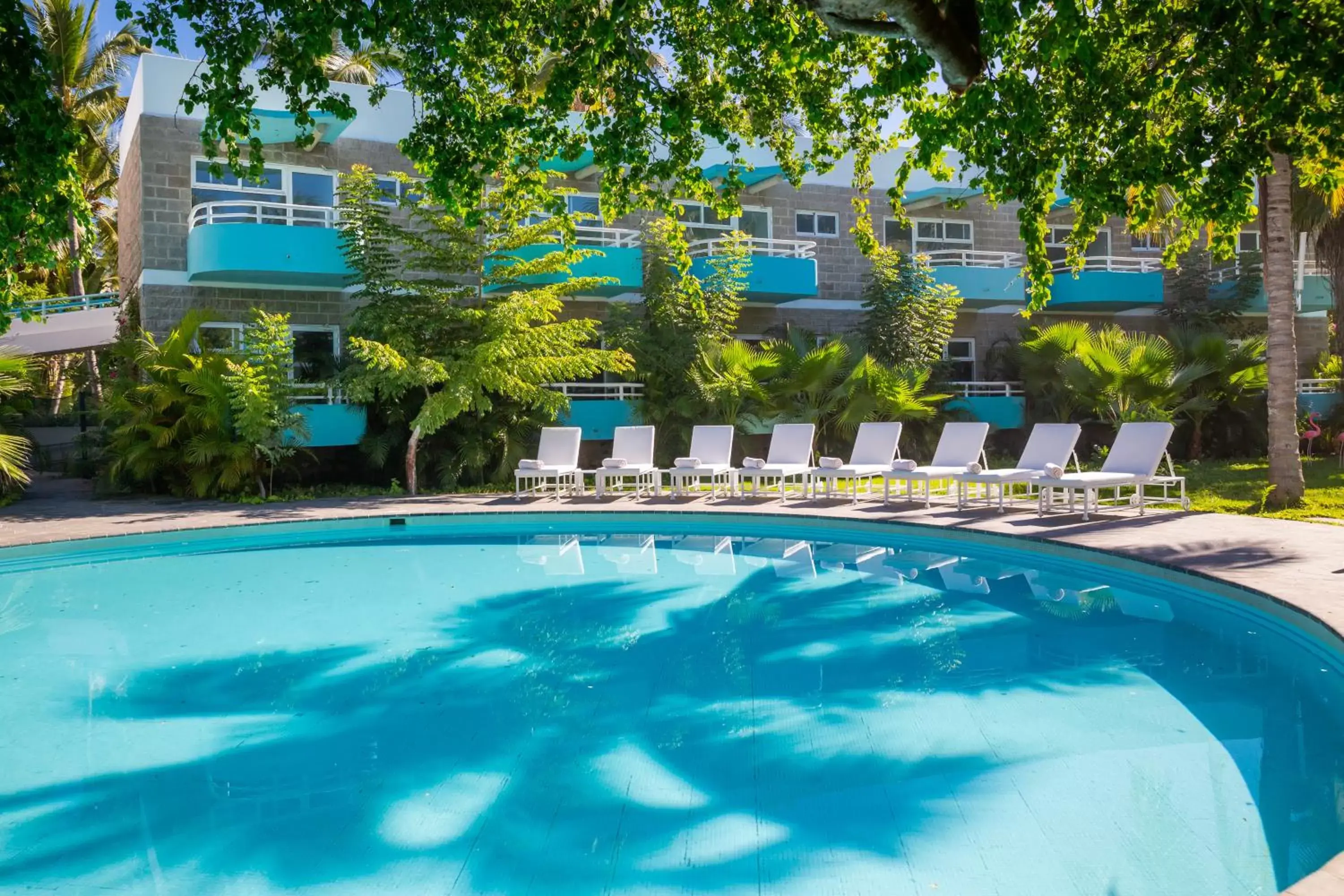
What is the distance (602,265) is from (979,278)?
9.27m

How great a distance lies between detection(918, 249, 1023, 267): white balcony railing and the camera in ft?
80.7

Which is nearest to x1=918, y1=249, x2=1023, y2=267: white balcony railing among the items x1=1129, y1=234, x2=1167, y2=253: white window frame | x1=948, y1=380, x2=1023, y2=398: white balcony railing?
x1=948, y1=380, x2=1023, y2=398: white balcony railing

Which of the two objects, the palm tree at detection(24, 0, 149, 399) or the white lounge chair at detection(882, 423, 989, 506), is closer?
the white lounge chair at detection(882, 423, 989, 506)

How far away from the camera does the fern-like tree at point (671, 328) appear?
62.7ft

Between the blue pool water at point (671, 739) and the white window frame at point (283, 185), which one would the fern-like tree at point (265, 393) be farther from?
the blue pool water at point (671, 739)

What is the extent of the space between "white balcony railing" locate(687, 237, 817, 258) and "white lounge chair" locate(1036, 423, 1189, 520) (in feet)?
31.2

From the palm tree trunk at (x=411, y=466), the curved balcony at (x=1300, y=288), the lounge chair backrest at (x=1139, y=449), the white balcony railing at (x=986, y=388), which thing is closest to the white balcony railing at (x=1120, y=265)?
the curved balcony at (x=1300, y=288)

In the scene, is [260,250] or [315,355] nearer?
[260,250]

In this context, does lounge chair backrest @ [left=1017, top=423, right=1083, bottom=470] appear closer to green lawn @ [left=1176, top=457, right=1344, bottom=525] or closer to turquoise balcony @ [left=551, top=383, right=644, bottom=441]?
green lawn @ [left=1176, top=457, right=1344, bottom=525]

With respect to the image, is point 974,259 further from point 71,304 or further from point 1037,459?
point 71,304

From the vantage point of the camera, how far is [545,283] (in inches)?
768

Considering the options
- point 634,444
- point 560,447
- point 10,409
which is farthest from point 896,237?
point 10,409

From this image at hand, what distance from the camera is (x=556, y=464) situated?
666 inches

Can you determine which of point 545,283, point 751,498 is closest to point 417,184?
point 545,283
